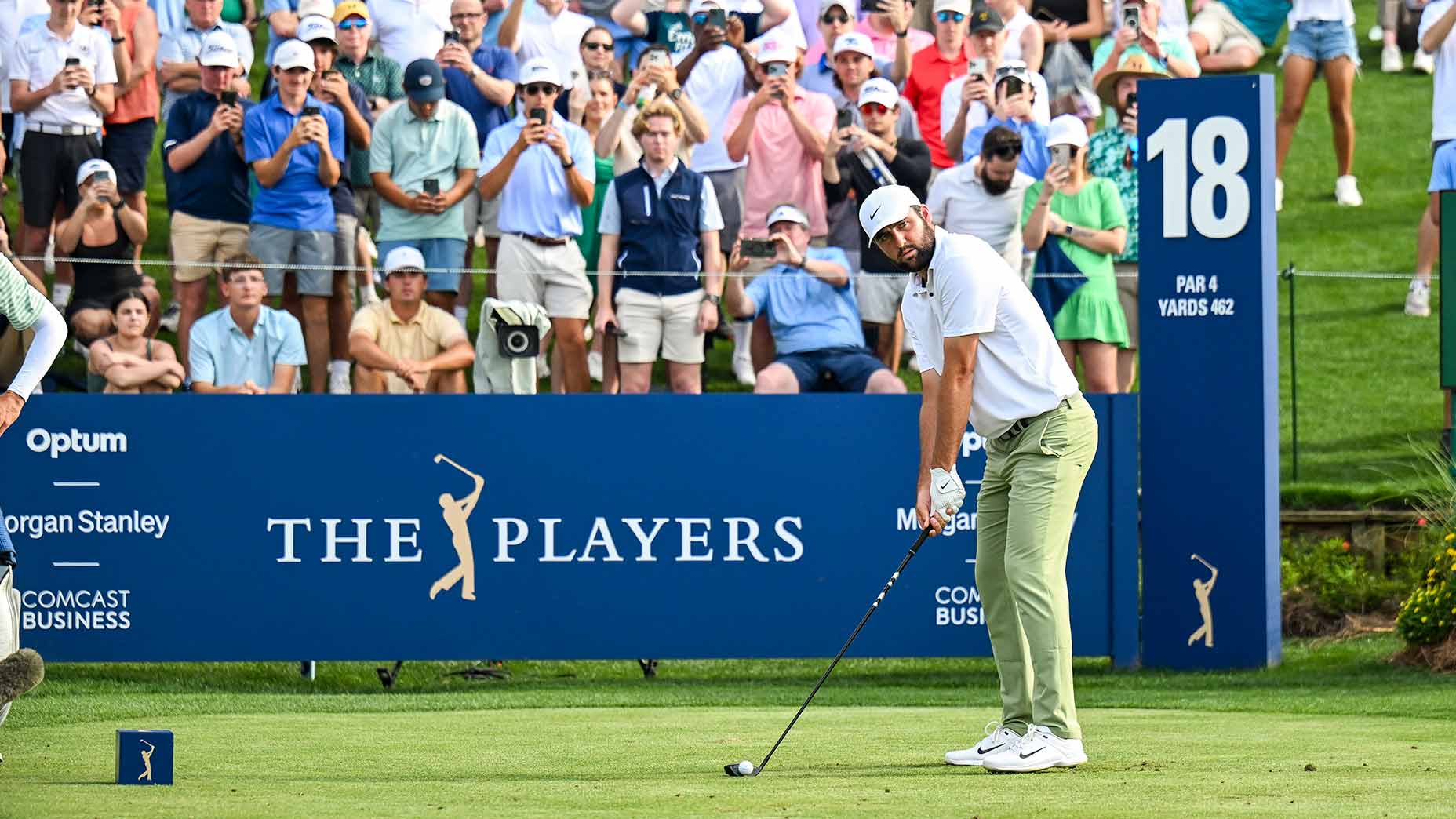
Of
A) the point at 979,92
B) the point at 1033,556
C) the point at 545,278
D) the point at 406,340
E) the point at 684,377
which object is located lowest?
the point at 684,377

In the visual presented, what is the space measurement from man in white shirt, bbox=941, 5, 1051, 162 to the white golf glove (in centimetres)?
701

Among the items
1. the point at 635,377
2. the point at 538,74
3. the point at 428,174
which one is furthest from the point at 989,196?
the point at 428,174

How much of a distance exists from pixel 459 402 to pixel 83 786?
480cm

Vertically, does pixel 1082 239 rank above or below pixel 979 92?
below

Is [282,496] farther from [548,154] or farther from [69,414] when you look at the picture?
[548,154]

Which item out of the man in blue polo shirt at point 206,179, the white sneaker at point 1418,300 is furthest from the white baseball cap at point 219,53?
the white sneaker at point 1418,300

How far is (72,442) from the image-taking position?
10.9 meters

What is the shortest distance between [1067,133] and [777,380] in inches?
99.0

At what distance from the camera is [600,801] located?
6.16 meters

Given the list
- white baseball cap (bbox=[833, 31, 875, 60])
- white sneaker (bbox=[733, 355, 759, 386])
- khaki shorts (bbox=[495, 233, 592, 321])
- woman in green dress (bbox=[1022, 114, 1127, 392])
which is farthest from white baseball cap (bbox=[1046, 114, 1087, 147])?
khaki shorts (bbox=[495, 233, 592, 321])

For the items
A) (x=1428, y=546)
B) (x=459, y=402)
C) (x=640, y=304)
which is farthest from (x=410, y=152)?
(x=1428, y=546)

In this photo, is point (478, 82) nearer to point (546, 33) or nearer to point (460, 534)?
point (546, 33)

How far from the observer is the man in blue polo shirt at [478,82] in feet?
46.5

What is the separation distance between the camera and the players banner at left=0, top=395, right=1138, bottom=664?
10.9m
